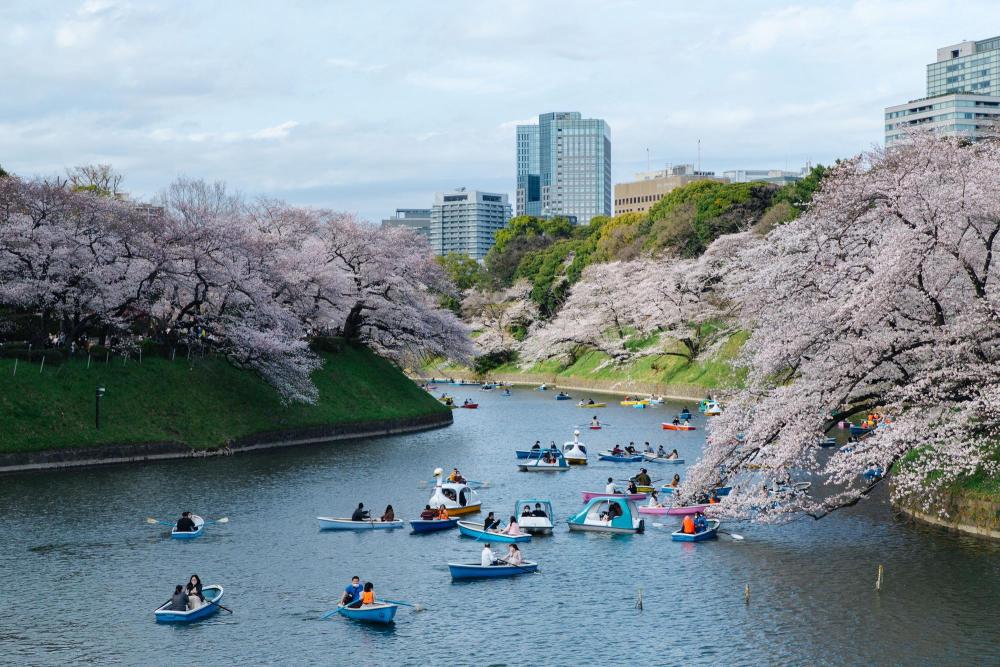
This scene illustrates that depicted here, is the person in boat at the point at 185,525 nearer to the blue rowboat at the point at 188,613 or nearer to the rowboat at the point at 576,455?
the blue rowboat at the point at 188,613

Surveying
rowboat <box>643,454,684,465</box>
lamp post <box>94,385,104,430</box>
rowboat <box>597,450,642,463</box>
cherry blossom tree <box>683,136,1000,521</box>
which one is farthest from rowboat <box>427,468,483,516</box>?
lamp post <box>94,385,104,430</box>

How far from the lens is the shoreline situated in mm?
55375

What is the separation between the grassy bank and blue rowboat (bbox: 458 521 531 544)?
1028 inches

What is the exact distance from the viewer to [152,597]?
111 feet

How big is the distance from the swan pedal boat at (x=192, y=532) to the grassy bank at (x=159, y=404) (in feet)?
58.4

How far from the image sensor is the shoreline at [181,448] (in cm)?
5538

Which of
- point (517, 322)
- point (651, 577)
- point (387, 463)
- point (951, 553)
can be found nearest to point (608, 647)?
point (651, 577)

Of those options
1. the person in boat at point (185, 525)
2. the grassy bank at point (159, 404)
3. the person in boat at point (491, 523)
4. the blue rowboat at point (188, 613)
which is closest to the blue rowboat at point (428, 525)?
the person in boat at point (491, 523)

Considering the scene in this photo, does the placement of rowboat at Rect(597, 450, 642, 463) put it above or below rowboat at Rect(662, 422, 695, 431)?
below

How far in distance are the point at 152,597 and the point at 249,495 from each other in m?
17.4

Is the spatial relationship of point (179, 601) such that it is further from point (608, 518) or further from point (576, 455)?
point (576, 455)

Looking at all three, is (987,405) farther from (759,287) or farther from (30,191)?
(30,191)

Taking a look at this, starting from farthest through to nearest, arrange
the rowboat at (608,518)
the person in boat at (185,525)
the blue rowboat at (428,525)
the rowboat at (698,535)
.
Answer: the blue rowboat at (428,525) → the rowboat at (608,518) → the person in boat at (185,525) → the rowboat at (698,535)

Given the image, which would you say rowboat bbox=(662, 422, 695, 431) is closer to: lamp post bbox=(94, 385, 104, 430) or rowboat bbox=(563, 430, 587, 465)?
rowboat bbox=(563, 430, 587, 465)
